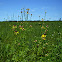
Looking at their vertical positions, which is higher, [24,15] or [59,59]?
[24,15]

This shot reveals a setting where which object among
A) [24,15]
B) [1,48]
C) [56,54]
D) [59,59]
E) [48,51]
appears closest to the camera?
[59,59]

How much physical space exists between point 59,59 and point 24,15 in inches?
158

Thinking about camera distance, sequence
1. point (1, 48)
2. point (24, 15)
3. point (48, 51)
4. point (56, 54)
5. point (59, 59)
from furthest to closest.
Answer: point (24, 15)
point (1, 48)
point (48, 51)
point (56, 54)
point (59, 59)

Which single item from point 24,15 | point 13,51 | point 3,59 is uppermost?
point 24,15

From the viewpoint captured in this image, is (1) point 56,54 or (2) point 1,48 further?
(2) point 1,48

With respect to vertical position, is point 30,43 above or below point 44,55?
above

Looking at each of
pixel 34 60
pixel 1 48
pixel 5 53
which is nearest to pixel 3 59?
pixel 5 53

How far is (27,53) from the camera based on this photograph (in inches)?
120

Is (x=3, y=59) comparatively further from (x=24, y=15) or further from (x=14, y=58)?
(x=24, y=15)

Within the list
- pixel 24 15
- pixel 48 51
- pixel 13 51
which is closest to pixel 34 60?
pixel 48 51

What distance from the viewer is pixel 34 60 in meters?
2.74

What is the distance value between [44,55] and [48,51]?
0.19 m

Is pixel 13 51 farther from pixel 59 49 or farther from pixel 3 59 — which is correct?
pixel 59 49

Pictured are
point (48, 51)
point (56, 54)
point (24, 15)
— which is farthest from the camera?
point (24, 15)
